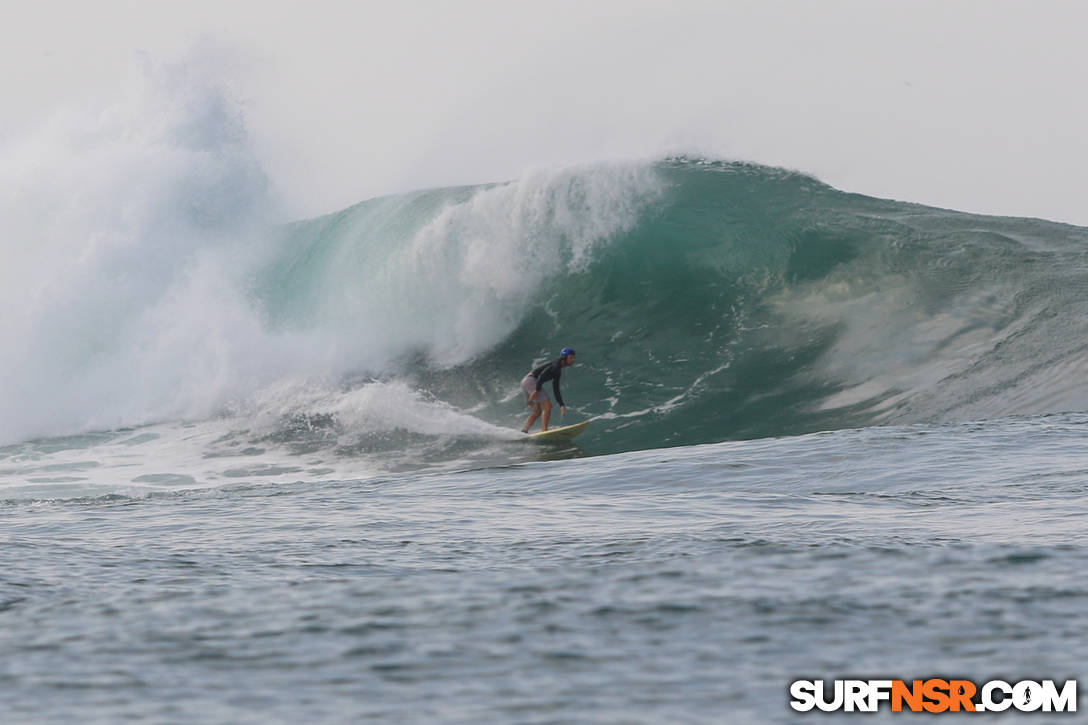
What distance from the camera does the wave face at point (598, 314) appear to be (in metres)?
13.5

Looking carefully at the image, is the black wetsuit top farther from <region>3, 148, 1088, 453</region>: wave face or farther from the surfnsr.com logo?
the surfnsr.com logo

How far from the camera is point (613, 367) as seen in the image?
49.6ft

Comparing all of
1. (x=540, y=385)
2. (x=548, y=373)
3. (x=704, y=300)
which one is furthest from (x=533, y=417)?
(x=704, y=300)

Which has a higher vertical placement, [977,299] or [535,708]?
[977,299]

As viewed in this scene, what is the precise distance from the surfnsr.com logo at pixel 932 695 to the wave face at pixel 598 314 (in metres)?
A: 8.97

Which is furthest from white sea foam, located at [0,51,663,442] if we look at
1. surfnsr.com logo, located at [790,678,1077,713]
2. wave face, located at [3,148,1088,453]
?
surfnsr.com logo, located at [790,678,1077,713]

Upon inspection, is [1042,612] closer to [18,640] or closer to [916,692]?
[916,692]

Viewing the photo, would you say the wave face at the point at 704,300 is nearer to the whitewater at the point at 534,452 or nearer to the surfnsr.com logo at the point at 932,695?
the whitewater at the point at 534,452

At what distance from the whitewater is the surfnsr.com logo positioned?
72 millimetres

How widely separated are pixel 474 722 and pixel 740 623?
1.27 meters

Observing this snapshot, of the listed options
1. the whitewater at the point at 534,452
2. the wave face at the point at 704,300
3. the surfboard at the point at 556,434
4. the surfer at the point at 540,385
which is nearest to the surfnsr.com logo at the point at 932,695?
the whitewater at the point at 534,452

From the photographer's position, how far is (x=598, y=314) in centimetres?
1648

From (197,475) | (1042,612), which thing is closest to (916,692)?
(1042,612)

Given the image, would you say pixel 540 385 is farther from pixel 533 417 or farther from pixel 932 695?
pixel 932 695
